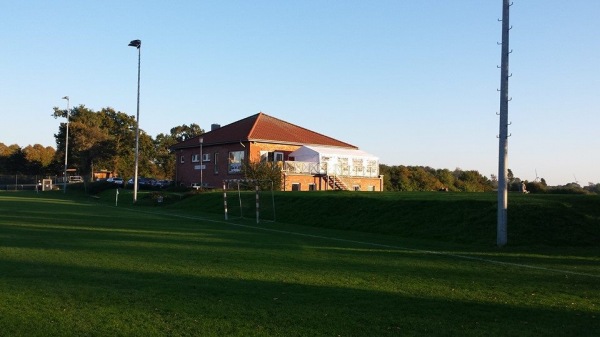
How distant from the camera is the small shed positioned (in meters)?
52.1

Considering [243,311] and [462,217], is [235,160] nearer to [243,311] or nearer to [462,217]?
[462,217]

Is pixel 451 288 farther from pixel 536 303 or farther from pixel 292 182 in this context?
pixel 292 182

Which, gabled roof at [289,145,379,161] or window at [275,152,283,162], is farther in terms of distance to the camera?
window at [275,152,283,162]

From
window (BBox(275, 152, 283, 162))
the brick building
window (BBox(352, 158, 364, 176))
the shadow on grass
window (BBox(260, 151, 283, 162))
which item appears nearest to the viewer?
the shadow on grass

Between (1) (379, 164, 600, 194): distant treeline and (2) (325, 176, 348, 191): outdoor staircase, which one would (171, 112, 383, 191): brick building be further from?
(1) (379, 164, 600, 194): distant treeline

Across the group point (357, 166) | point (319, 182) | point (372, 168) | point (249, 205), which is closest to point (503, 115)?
point (249, 205)

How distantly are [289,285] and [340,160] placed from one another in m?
44.8

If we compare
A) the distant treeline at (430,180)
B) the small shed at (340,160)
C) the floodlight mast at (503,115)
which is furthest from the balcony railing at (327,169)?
the floodlight mast at (503,115)

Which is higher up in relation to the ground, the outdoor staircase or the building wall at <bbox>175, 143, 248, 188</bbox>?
the building wall at <bbox>175, 143, 248, 188</bbox>

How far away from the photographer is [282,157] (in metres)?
56.0

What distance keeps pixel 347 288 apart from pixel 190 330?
350cm

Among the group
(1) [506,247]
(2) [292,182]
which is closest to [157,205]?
(2) [292,182]

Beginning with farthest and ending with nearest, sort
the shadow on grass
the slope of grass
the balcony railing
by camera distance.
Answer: the balcony railing < the slope of grass < the shadow on grass

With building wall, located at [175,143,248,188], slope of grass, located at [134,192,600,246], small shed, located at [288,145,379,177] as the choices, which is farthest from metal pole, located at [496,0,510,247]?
building wall, located at [175,143,248,188]
